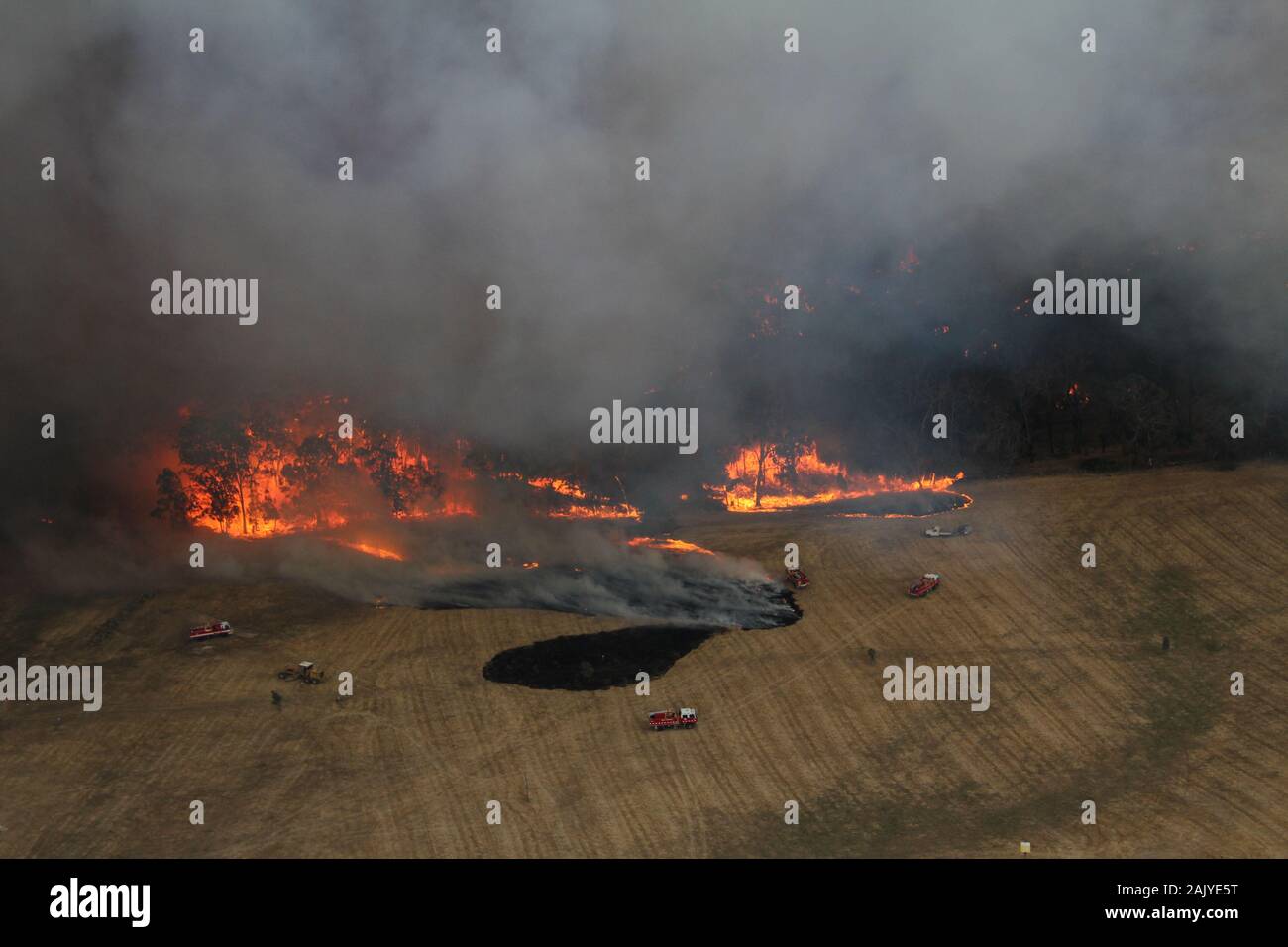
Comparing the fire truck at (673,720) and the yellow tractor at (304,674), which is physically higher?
the yellow tractor at (304,674)

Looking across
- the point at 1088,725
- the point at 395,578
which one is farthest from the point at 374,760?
the point at 1088,725

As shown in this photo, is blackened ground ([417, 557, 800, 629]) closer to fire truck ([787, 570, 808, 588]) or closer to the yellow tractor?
fire truck ([787, 570, 808, 588])

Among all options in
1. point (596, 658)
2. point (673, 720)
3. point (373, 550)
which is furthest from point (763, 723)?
point (373, 550)

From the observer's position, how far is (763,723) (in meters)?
55.4

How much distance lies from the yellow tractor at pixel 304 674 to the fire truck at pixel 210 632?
473cm

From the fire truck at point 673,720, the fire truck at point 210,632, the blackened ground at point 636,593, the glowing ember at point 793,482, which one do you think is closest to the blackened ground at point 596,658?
the blackened ground at point 636,593

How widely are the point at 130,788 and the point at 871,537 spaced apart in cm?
3344

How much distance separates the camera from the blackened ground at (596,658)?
5878 centimetres

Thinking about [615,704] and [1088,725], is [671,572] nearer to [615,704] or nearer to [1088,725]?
[615,704]

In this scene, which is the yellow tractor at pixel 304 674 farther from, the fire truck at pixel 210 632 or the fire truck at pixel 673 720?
the fire truck at pixel 673 720

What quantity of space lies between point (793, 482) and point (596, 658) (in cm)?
2285

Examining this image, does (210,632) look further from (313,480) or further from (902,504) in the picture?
(902,504)

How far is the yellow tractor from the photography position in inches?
2324

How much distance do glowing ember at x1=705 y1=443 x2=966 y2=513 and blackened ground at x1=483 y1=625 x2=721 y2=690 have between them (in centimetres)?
1674
